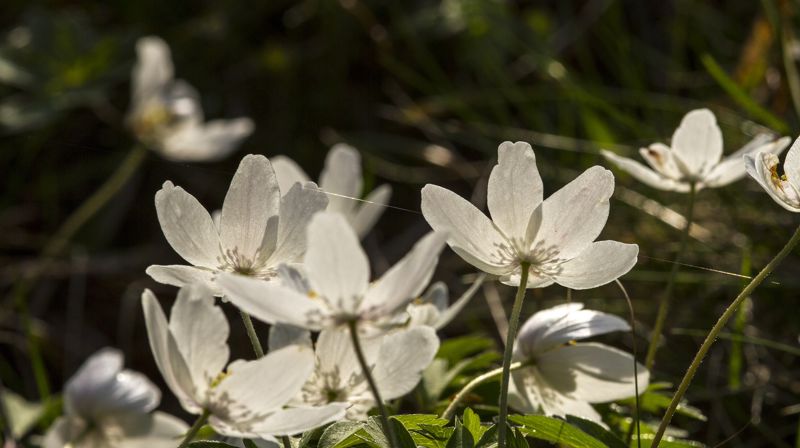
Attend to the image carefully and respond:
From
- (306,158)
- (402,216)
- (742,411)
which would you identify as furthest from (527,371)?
(306,158)

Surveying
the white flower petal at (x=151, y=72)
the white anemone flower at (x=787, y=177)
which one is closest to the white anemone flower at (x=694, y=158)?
the white anemone flower at (x=787, y=177)

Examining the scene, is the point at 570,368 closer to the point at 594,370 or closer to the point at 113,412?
the point at 594,370

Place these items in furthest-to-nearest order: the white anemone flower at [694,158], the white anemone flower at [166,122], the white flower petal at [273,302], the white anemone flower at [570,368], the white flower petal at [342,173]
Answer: the white anemone flower at [166,122], the white flower petal at [342,173], the white anemone flower at [694,158], the white anemone flower at [570,368], the white flower petal at [273,302]

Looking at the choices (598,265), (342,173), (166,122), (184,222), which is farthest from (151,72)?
(598,265)

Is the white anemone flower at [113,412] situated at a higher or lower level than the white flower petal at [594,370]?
lower

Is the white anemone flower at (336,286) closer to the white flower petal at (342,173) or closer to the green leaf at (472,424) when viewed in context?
the green leaf at (472,424)
